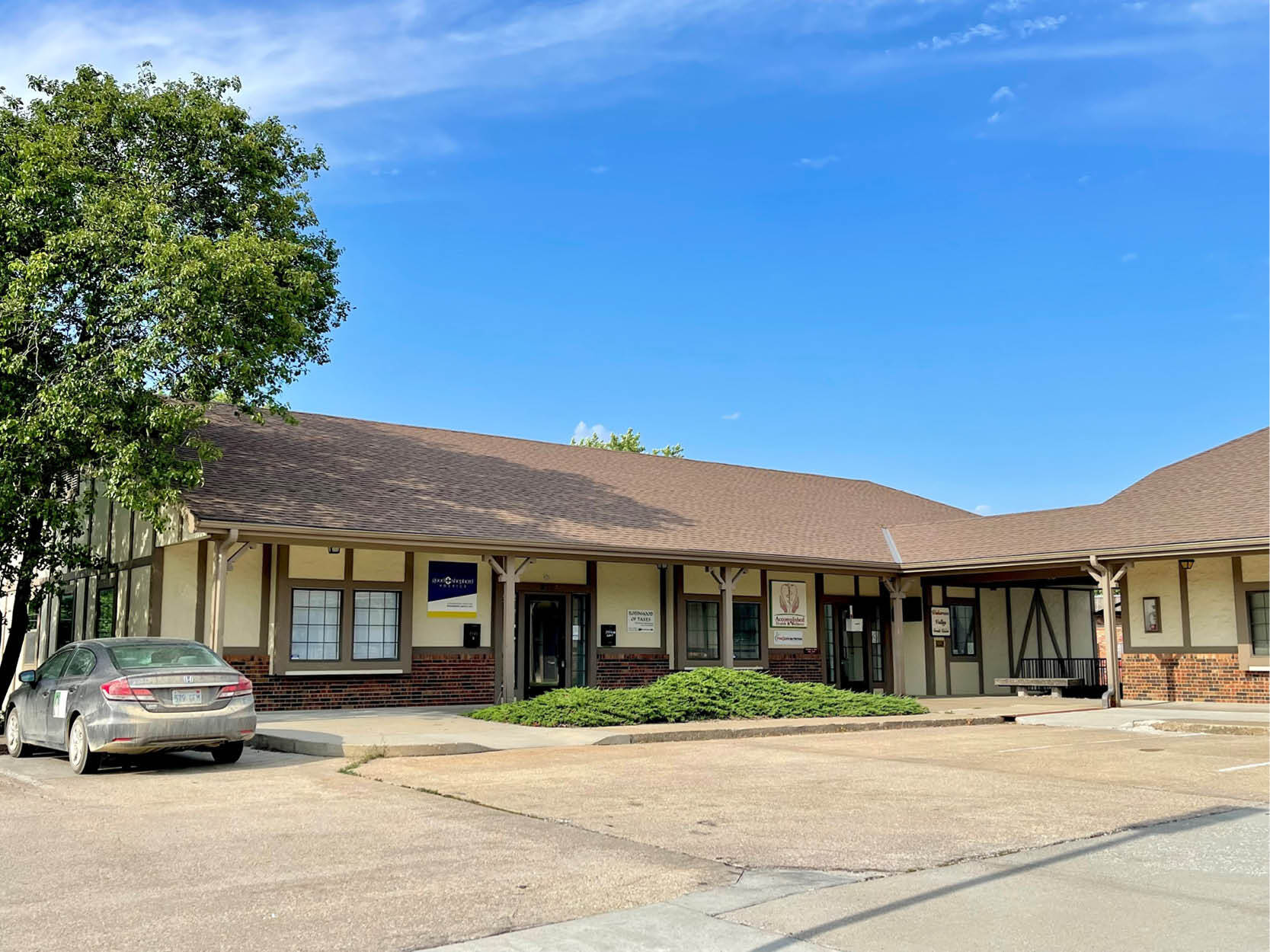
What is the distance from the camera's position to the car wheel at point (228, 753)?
1177 cm

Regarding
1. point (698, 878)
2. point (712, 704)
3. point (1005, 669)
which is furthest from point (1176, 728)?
point (698, 878)

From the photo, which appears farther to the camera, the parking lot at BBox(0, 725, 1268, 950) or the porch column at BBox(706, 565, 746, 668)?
the porch column at BBox(706, 565, 746, 668)

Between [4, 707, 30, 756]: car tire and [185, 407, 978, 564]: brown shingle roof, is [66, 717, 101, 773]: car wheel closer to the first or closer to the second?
[4, 707, 30, 756]: car tire

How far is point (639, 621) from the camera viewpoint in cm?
2253

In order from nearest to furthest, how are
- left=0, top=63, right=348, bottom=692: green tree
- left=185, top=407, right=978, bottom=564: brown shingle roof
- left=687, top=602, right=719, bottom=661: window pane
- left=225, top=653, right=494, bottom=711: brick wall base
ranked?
left=0, top=63, right=348, bottom=692: green tree, left=225, top=653, right=494, bottom=711: brick wall base, left=185, top=407, right=978, bottom=564: brown shingle roof, left=687, top=602, right=719, bottom=661: window pane

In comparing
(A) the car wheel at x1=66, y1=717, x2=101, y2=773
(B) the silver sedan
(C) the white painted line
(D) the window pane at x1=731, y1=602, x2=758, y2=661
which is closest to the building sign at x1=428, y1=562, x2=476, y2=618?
(D) the window pane at x1=731, y1=602, x2=758, y2=661

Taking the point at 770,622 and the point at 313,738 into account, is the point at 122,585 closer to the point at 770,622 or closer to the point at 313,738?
the point at 313,738

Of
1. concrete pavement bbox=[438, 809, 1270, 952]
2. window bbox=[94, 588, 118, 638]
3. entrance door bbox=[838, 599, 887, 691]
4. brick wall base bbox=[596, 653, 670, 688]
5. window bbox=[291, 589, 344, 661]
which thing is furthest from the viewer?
entrance door bbox=[838, 599, 887, 691]

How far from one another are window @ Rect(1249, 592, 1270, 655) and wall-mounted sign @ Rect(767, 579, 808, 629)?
344 inches

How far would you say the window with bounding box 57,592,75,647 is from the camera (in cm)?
2300

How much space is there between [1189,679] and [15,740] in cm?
1906

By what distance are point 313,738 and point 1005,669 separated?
1947 centimetres

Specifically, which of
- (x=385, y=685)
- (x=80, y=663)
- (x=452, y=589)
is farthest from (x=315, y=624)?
(x=80, y=663)

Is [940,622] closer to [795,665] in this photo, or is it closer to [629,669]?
[795,665]
